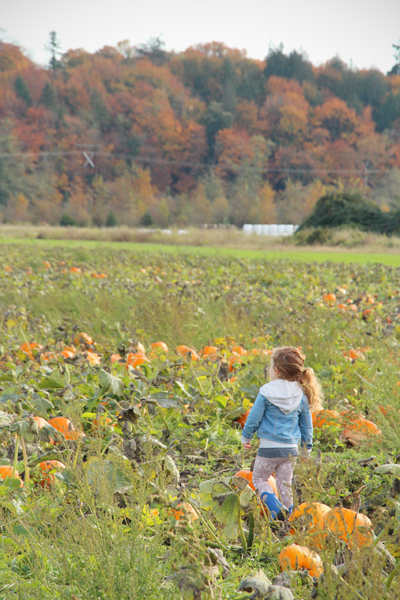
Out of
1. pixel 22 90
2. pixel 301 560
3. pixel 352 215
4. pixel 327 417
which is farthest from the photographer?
pixel 22 90

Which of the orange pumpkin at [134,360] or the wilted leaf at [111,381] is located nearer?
the wilted leaf at [111,381]

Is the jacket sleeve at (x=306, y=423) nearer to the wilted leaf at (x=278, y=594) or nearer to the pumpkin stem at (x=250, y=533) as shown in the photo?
the pumpkin stem at (x=250, y=533)

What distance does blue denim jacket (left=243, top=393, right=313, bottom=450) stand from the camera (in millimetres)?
2336

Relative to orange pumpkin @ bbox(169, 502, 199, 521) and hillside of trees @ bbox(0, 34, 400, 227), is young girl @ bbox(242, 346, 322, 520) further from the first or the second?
hillside of trees @ bbox(0, 34, 400, 227)

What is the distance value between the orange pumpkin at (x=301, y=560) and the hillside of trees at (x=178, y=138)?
5657 centimetres

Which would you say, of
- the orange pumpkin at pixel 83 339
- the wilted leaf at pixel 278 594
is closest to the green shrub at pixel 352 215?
the orange pumpkin at pixel 83 339

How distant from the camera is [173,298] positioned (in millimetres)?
5621

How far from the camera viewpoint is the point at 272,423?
2355 millimetres

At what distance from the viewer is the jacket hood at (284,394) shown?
2.36 meters

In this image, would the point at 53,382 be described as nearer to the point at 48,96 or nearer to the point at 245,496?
the point at 245,496

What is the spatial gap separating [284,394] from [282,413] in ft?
0.28

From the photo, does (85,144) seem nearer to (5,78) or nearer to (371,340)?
(5,78)

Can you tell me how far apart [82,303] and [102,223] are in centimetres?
4824

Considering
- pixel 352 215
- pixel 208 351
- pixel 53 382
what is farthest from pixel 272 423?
pixel 352 215
